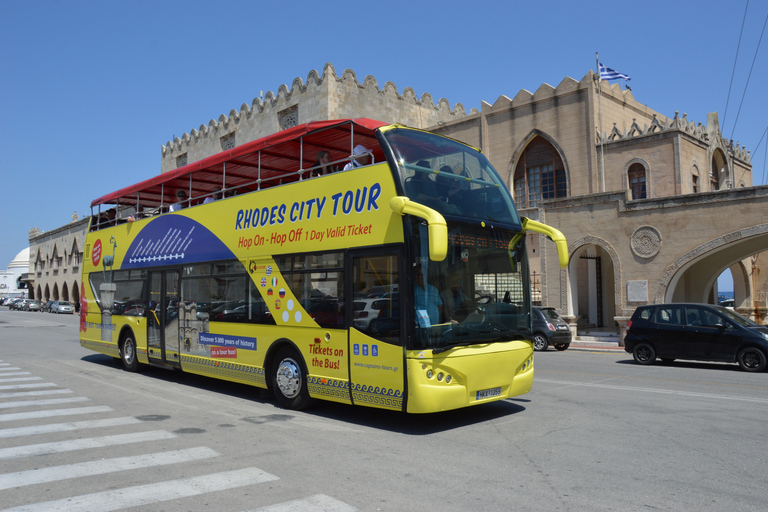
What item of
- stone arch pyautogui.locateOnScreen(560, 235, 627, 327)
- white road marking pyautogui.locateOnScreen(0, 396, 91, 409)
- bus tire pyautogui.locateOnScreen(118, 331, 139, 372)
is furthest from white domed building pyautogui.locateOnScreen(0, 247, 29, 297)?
white road marking pyautogui.locateOnScreen(0, 396, 91, 409)

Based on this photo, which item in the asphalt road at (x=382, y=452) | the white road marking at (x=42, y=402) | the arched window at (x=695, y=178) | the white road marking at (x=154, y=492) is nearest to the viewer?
the white road marking at (x=154, y=492)

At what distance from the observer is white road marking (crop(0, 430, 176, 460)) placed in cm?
648

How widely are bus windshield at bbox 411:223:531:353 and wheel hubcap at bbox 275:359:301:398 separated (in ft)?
8.60

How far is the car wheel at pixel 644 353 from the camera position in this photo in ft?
50.8

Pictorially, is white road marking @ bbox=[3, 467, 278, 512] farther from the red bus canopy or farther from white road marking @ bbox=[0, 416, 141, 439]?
the red bus canopy

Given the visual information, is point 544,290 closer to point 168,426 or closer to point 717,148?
point 717,148

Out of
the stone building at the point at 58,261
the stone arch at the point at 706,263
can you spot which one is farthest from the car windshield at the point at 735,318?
the stone building at the point at 58,261

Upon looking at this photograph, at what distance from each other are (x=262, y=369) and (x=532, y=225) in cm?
483

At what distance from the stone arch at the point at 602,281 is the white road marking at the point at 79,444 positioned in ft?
60.0

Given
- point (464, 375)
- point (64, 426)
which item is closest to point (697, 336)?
point (464, 375)

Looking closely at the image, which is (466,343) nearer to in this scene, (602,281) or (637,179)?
(637,179)

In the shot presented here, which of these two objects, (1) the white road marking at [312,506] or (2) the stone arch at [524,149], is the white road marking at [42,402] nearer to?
(1) the white road marking at [312,506]

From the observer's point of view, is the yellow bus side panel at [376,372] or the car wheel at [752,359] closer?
the yellow bus side panel at [376,372]

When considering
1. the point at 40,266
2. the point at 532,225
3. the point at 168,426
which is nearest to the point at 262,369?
the point at 168,426
